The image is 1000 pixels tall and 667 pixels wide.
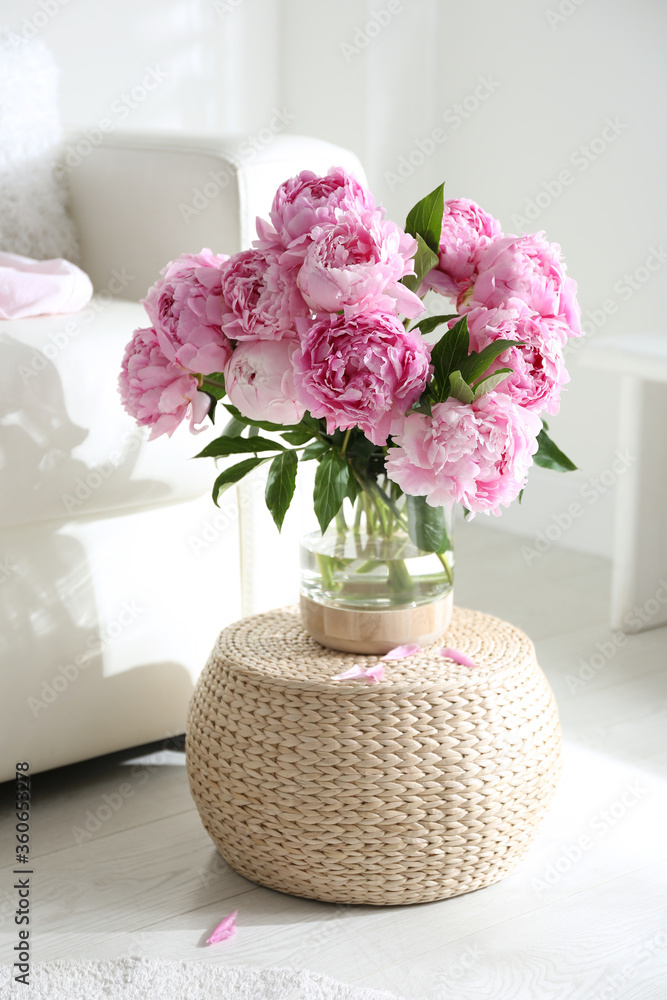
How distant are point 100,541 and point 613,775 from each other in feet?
2.23

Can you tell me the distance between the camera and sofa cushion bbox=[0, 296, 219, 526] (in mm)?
1092

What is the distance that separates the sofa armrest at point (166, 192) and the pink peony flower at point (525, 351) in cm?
43

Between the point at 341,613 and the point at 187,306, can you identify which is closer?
the point at 187,306

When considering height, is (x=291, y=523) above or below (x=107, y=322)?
below

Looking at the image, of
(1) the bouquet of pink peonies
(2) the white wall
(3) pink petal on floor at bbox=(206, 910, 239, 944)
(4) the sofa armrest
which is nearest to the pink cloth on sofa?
(4) the sofa armrest

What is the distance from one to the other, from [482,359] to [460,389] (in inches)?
1.2

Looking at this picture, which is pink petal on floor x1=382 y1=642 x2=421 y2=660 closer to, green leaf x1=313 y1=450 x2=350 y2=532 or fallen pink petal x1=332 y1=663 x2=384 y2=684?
fallen pink petal x1=332 y1=663 x2=384 y2=684

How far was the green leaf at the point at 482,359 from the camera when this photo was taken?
2.78 feet

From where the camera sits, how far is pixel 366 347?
823 millimetres

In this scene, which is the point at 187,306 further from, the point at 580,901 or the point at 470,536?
the point at 470,536

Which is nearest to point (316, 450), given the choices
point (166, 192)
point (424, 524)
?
point (424, 524)

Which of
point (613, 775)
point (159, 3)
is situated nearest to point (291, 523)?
point (613, 775)

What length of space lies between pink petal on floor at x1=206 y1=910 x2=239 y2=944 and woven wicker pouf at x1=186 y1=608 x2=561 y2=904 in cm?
6

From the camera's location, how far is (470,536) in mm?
2342
